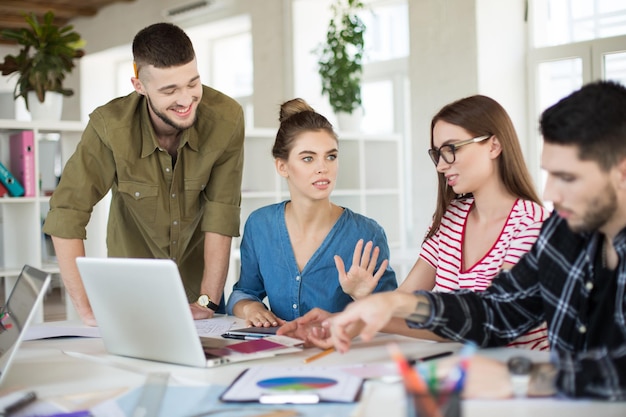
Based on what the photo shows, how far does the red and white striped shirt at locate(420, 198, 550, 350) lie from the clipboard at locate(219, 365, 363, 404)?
63 centimetres

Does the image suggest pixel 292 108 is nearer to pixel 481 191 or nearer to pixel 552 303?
pixel 481 191

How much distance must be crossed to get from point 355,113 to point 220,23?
2.44 m

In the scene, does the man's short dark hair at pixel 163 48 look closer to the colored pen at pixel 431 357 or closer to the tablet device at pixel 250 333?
the tablet device at pixel 250 333

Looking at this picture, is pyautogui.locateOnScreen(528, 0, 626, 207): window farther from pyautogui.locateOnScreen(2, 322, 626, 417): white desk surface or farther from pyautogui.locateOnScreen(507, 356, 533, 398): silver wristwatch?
pyautogui.locateOnScreen(507, 356, 533, 398): silver wristwatch

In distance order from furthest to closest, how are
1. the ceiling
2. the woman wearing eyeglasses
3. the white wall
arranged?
the ceiling, the white wall, the woman wearing eyeglasses

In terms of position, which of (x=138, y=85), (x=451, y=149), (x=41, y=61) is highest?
(x=41, y=61)

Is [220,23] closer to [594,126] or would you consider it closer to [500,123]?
[500,123]

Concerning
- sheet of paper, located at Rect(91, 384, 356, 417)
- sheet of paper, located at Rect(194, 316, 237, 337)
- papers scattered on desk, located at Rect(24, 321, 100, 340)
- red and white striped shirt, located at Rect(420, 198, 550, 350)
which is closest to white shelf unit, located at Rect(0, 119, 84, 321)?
papers scattered on desk, located at Rect(24, 321, 100, 340)

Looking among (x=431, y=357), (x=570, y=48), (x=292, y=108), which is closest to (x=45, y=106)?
(x=292, y=108)

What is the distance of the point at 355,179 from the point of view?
4.87 metres

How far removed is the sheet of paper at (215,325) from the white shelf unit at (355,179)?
2.21 metres

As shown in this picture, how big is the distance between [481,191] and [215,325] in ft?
2.61

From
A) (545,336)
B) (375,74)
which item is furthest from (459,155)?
(375,74)

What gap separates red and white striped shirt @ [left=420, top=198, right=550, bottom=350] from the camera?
1.87 metres
